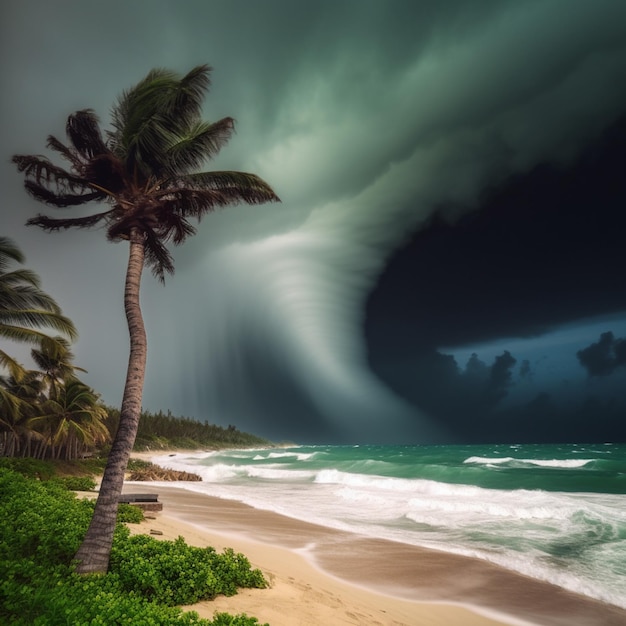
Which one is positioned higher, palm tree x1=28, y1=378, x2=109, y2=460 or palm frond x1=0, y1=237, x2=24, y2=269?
palm frond x1=0, y1=237, x2=24, y2=269

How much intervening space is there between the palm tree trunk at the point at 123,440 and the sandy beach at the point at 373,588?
1813 mm

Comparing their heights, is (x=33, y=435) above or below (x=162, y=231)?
below

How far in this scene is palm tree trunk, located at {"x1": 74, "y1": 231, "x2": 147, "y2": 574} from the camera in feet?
19.0

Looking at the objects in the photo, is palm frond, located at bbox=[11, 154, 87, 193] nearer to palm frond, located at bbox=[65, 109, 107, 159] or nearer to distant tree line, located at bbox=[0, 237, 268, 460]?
palm frond, located at bbox=[65, 109, 107, 159]

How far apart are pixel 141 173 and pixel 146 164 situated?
0.21 meters

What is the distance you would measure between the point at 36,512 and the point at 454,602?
28.3 ft

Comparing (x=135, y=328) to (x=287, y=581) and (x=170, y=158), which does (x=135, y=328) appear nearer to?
(x=170, y=158)

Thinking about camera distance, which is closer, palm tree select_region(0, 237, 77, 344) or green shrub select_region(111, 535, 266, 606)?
green shrub select_region(111, 535, 266, 606)

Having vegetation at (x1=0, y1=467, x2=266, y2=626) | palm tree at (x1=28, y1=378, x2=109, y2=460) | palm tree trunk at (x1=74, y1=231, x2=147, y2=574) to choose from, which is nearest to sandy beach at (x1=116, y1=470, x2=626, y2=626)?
vegetation at (x1=0, y1=467, x2=266, y2=626)

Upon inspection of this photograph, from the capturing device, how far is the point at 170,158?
784cm

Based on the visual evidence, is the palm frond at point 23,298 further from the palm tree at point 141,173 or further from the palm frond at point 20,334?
the palm tree at point 141,173

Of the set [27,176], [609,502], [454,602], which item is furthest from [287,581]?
[609,502]

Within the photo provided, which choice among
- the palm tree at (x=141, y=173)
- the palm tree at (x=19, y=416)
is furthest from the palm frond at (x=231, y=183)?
the palm tree at (x=19, y=416)

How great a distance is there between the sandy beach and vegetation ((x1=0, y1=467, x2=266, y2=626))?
1.43 ft
